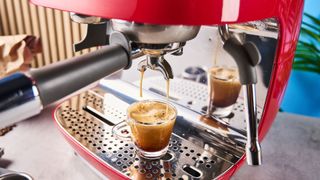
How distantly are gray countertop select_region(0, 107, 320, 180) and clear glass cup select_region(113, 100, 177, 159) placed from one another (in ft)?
0.32

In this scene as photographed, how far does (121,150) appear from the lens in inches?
19.2

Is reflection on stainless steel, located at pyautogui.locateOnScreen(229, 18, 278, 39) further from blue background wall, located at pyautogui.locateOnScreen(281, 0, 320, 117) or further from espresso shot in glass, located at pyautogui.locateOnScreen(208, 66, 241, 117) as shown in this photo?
blue background wall, located at pyautogui.locateOnScreen(281, 0, 320, 117)

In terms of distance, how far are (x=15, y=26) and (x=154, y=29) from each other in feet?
3.54

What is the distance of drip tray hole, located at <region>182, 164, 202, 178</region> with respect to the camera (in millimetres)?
441

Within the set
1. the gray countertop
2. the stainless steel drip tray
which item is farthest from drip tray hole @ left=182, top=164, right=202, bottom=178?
the gray countertop

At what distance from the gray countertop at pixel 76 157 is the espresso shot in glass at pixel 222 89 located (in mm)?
106

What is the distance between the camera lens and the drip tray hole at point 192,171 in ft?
1.45

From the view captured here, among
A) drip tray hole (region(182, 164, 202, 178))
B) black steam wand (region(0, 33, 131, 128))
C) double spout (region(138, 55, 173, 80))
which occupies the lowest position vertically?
drip tray hole (region(182, 164, 202, 178))

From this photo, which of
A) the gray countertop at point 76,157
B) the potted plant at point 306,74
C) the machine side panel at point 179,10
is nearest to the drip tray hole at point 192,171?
the gray countertop at point 76,157

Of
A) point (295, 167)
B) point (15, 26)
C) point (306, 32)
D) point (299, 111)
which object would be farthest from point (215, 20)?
point (15, 26)

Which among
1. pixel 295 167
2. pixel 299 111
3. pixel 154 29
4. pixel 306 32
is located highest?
pixel 154 29

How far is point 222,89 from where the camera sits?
1.74 feet

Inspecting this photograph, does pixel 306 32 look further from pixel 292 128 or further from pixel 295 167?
pixel 295 167

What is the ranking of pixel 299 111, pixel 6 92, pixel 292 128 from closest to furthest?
pixel 6 92 < pixel 292 128 < pixel 299 111
